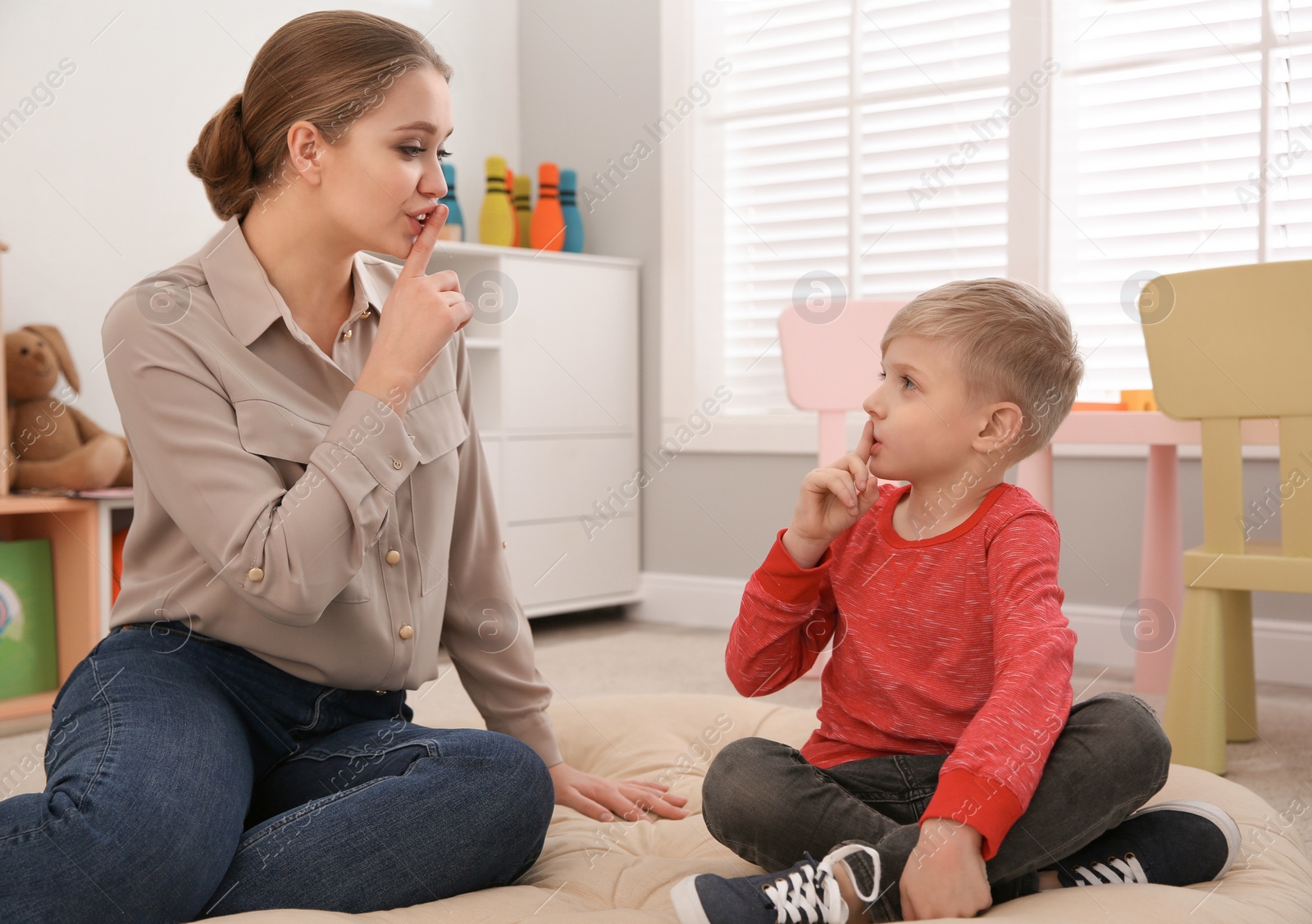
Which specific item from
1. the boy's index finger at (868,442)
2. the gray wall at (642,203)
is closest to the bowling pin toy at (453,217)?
the gray wall at (642,203)

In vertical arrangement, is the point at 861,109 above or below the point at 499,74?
below

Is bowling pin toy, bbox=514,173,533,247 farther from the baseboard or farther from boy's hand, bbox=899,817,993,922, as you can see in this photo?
boy's hand, bbox=899,817,993,922

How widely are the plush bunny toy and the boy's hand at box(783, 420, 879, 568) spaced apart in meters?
1.52

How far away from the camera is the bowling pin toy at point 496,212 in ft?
9.93

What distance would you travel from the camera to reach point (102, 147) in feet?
7.97

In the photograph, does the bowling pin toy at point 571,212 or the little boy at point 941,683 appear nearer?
the little boy at point 941,683

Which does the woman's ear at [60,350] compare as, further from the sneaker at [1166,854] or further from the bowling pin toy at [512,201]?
the sneaker at [1166,854]

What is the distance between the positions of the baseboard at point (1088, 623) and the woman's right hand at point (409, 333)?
4.16ft

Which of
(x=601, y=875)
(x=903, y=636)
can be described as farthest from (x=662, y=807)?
(x=903, y=636)

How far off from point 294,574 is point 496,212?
7.25 feet

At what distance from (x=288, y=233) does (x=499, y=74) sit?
2393mm

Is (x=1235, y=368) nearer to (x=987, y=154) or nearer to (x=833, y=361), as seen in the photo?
(x=833, y=361)

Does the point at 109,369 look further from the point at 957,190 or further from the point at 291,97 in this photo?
the point at 957,190

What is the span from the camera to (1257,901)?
0.94 metres
